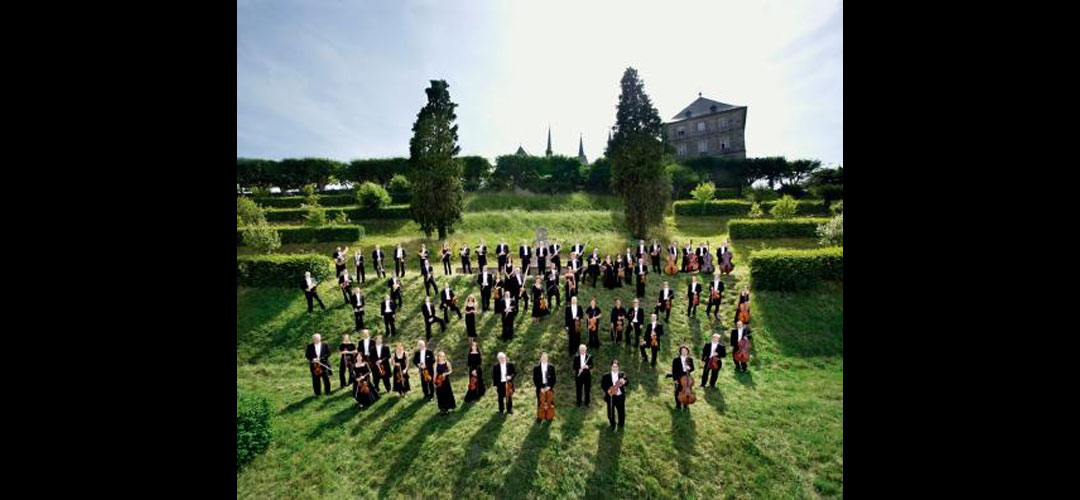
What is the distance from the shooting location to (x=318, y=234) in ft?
80.5

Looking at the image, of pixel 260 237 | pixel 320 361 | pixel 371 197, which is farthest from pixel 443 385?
pixel 371 197

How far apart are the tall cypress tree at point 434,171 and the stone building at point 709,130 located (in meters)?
31.0

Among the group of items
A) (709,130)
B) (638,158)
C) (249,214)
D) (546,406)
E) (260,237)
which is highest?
(709,130)

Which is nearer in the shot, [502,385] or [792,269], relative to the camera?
[502,385]

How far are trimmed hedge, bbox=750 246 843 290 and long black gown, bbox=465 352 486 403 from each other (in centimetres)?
1120

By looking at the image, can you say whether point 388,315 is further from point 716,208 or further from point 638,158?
point 716,208

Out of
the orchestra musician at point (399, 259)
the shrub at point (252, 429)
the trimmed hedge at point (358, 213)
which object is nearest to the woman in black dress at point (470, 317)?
the shrub at point (252, 429)

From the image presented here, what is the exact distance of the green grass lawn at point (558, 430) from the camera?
293 inches

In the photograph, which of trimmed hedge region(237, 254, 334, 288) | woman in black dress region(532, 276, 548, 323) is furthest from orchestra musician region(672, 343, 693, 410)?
trimmed hedge region(237, 254, 334, 288)

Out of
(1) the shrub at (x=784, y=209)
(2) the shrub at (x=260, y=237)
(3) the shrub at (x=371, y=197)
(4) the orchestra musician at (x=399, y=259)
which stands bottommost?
(4) the orchestra musician at (x=399, y=259)

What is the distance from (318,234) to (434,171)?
23.8 feet

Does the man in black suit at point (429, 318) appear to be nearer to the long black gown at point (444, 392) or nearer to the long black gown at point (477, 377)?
the long black gown at point (477, 377)

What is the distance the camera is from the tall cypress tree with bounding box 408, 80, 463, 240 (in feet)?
80.3
